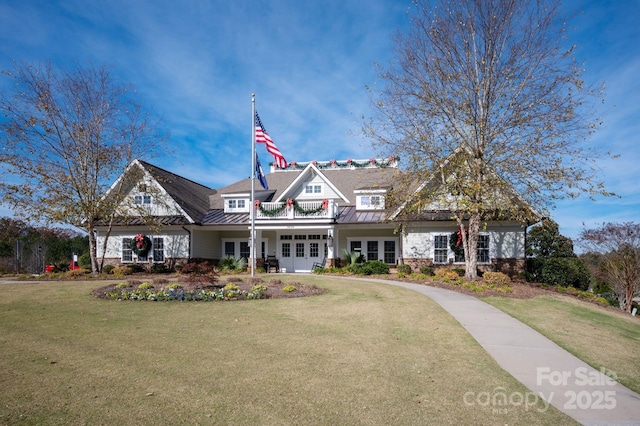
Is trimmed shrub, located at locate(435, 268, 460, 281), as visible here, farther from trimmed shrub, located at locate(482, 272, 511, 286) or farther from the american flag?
the american flag

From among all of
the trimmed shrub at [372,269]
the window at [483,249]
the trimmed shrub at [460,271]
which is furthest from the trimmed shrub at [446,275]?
the window at [483,249]

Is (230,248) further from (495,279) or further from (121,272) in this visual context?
(495,279)

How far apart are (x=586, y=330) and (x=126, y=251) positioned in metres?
27.0

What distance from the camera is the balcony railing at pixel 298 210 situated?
25.9 m

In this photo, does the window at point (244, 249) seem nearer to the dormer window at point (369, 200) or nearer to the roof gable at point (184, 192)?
the roof gable at point (184, 192)

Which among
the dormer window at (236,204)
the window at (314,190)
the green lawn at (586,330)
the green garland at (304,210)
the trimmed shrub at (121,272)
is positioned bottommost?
the green lawn at (586,330)

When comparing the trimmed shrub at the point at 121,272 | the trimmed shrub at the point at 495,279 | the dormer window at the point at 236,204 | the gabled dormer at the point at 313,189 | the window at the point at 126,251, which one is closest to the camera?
the trimmed shrub at the point at 495,279

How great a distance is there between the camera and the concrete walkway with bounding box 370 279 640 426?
5324mm

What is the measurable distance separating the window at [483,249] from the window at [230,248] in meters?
16.7

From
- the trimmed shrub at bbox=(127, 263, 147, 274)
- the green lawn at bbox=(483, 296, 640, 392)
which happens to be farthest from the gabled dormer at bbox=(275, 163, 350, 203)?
the green lawn at bbox=(483, 296, 640, 392)

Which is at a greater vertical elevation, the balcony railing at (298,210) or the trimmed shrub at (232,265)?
the balcony railing at (298,210)

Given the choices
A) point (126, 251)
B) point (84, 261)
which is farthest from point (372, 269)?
point (84, 261)

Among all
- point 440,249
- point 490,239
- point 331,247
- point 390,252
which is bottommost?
point 390,252

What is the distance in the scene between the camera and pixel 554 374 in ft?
21.7
